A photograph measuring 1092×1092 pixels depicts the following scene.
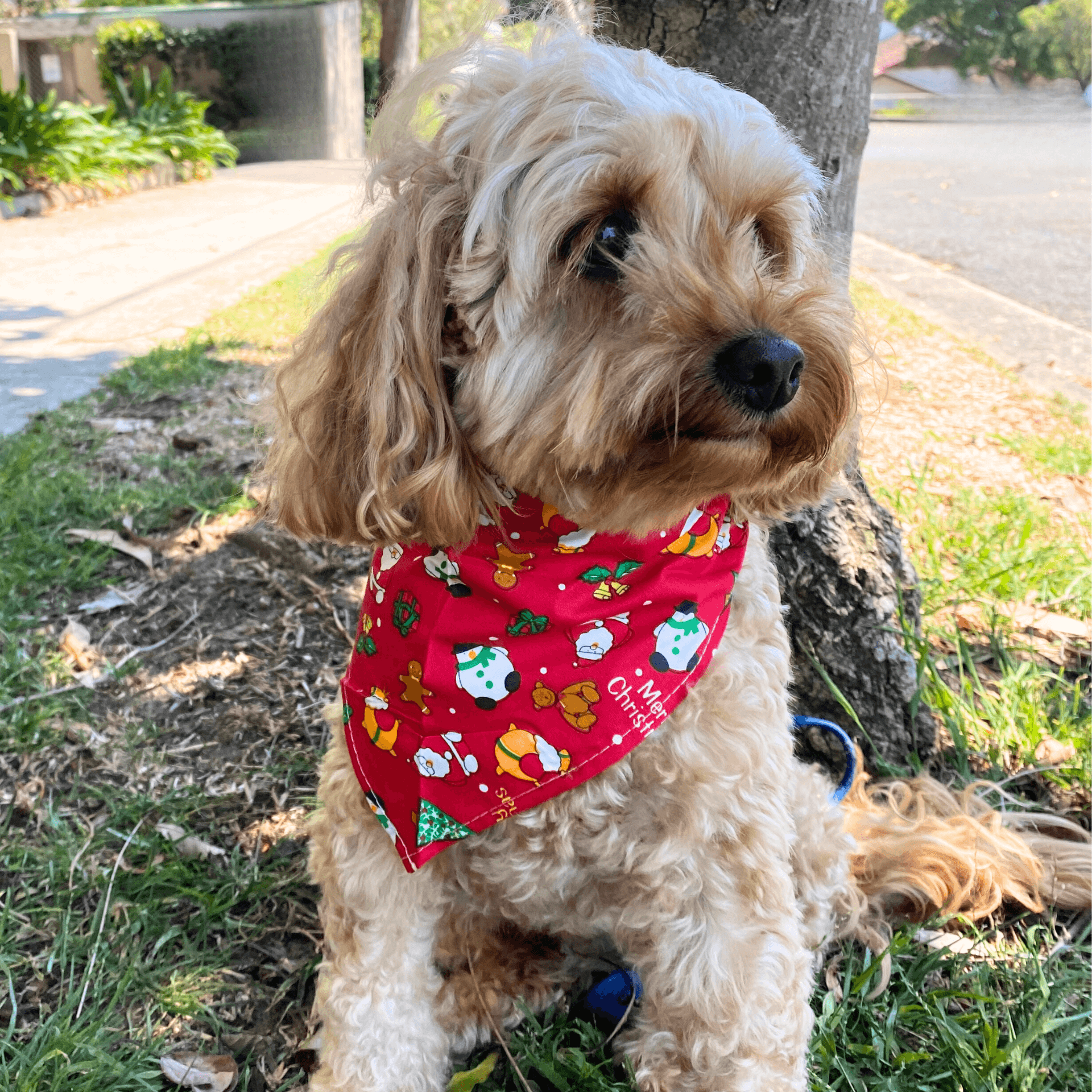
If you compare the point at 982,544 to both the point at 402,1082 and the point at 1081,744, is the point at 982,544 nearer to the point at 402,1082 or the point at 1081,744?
the point at 1081,744

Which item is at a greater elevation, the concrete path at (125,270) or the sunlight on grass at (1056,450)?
the sunlight on grass at (1056,450)

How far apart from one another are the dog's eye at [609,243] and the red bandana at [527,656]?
0.44m

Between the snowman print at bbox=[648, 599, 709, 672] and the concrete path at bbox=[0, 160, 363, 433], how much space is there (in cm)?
118

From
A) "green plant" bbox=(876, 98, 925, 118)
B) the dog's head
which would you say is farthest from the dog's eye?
"green plant" bbox=(876, 98, 925, 118)

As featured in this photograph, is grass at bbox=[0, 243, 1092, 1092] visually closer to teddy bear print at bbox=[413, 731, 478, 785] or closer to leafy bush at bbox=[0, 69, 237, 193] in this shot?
teddy bear print at bbox=[413, 731, 478, 785]

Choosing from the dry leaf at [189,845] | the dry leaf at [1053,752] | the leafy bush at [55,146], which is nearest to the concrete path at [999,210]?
the dry leaf at [1053,752]

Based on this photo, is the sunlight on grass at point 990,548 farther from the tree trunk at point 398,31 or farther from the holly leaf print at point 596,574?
the tree trunk at point 398,31

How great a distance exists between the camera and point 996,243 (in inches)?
367

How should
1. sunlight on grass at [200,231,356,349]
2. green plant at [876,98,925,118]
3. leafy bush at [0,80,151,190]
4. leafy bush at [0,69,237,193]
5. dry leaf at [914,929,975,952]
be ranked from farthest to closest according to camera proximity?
green plant at [876,98,925,118] < leafy bush at [0,69,237,193] < leafy bush at [0,80,151,190] < sunlight on grass at [200,231,356,349] < dry leaf at [914,929,975,952]

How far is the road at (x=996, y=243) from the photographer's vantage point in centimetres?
647

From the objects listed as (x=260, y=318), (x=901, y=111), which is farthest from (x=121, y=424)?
(x=901, y=111)

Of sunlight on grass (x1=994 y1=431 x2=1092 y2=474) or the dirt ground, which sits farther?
sunlight on grass (x1=994 y1=431 x2=1092 y2=474)

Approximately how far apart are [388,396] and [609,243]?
469mm

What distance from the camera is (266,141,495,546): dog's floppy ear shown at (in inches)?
66.7
